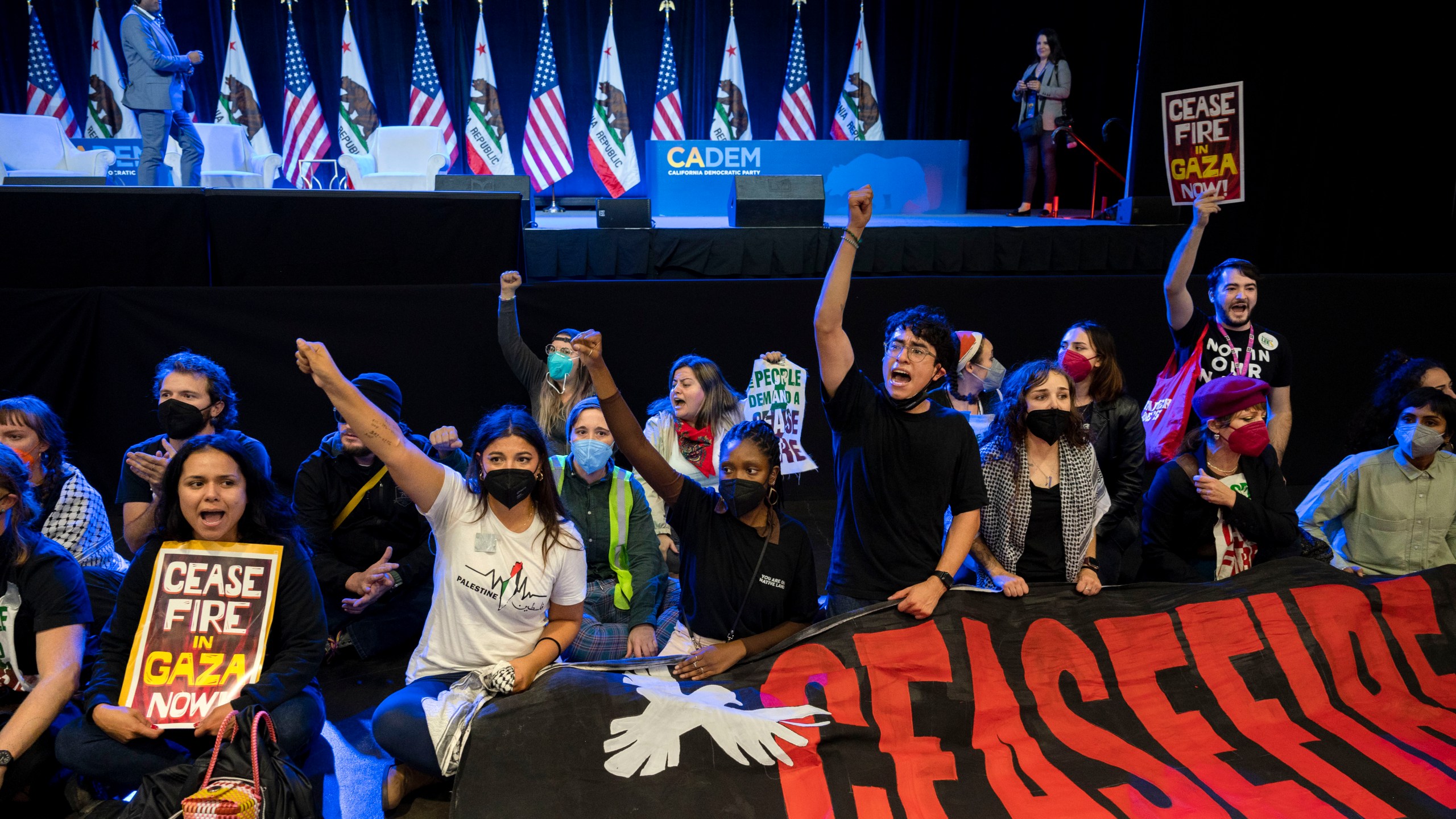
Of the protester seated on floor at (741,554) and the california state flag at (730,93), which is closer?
the protester seated on floor at (741,554)

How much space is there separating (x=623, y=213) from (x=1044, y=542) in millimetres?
3973

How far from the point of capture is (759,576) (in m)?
2.91

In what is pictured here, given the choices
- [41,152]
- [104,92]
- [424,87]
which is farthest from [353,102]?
[41,152]

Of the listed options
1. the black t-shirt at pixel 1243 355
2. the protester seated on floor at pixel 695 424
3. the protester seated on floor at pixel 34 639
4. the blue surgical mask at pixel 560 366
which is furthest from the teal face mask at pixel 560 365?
the black t-shirt at pixel 1243 355

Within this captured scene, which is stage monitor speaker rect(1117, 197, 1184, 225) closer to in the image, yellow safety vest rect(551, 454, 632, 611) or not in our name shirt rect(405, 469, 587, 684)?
yellow safety vest rect(551, 454, 632, 611)

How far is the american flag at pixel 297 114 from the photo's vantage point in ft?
33.5

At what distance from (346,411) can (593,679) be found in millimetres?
1014

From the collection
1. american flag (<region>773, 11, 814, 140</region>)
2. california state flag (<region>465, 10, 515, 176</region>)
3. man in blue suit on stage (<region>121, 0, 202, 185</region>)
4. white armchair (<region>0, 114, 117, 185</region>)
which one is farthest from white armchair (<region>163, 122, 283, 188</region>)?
american flag (<region>773, 11, 814, 140</region>)

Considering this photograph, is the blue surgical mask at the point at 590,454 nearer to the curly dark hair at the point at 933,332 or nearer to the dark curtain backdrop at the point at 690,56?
the curly dark hair at the point at 933,332

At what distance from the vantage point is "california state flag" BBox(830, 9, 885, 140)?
1099 centimetres

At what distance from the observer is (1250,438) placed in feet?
11.3

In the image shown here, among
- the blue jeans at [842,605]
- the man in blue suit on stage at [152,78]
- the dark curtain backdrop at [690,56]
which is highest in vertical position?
the dark curtain backdrop at [690,56]

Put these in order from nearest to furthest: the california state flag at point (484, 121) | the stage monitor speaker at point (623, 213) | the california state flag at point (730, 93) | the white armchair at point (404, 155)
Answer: the stage monitor speaker at point (623, 213)
the white armchair at point (404, 155)
the california state flag at point (484, 121)
the california state flag at point (730, 93)

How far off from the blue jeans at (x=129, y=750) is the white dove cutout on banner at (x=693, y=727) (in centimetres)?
90
